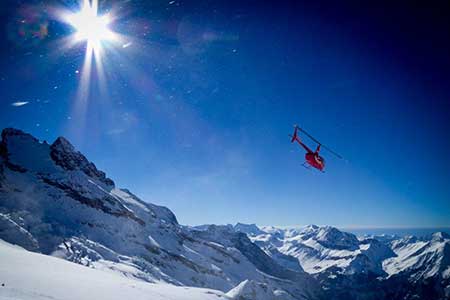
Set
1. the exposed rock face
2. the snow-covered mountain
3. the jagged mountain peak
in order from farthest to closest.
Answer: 1. the jagged mountain peak
2. the exposed rock face
3. the snow-covered mountain

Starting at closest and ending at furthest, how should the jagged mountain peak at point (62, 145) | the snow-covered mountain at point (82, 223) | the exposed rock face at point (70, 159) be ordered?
1. the snow-covered mountain at point (82, 223)
2. the exposed rock face at point (70, 159)
3. the jagged mountain peak at point (62, 145)

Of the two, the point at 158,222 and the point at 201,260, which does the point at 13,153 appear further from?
the point at 201,260

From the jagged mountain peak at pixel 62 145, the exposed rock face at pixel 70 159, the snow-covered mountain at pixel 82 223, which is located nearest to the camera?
the snow-covered mountain at pixel 82 223

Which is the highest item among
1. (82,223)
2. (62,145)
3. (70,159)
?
(62,145)

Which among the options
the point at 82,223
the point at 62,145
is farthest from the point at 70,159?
the point at 82,223

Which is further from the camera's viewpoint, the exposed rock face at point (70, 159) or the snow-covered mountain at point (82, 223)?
the exposed rock face at point (70, 159)

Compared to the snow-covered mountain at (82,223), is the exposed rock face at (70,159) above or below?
above

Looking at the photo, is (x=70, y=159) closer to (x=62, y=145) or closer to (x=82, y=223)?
(x=62, y=145)

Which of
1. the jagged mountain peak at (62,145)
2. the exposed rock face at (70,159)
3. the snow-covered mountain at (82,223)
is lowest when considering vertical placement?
the snow-covered mountain at (82,223)

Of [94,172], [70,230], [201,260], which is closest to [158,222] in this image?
[201,260]
